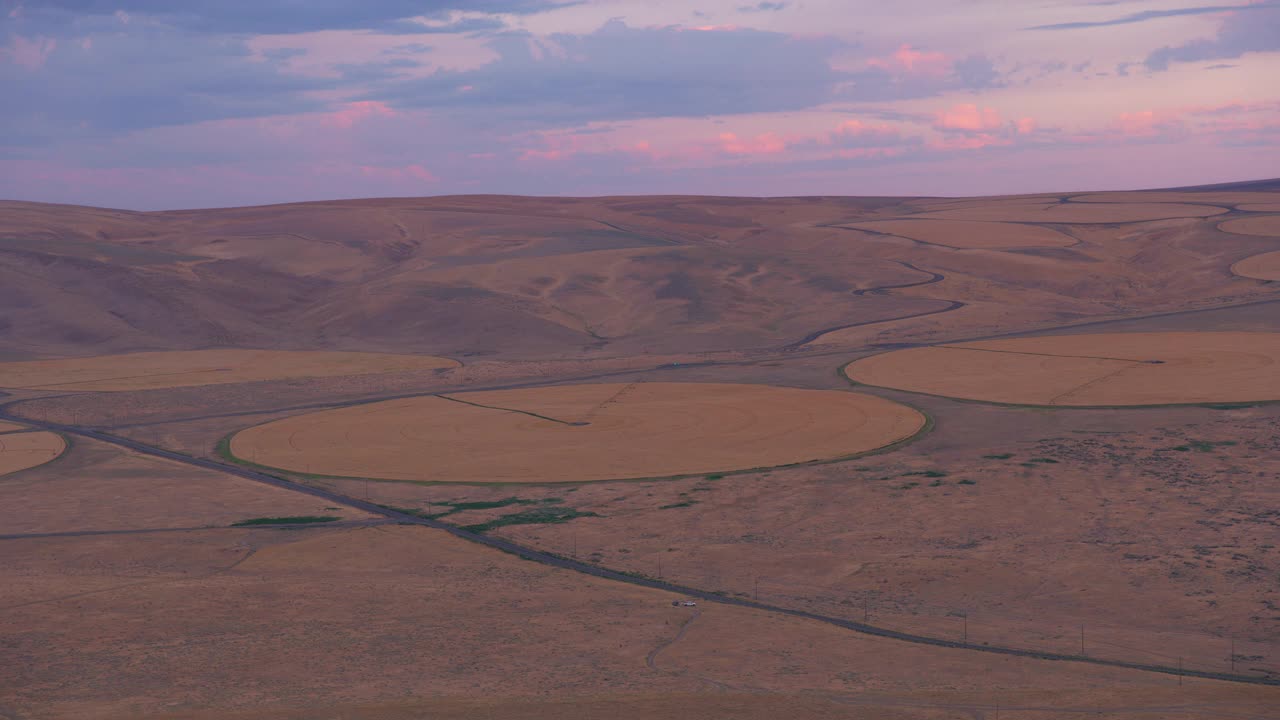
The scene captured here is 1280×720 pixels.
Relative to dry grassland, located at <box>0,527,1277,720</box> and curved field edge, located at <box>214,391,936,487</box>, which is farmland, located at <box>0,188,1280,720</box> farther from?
curved field edge, located at <box>214,391,936,487</box>

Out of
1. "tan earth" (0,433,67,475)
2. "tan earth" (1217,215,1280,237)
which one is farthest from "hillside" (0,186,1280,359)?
"tan earth" (0,433,67,475)

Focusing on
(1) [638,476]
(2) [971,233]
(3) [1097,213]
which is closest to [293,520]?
(1) [638,476]

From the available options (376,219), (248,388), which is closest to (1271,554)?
(248,388)

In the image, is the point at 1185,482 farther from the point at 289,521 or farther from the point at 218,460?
the point at 218,460

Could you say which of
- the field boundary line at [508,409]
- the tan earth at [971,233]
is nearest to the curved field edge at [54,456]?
the field boundary line at [508,409]

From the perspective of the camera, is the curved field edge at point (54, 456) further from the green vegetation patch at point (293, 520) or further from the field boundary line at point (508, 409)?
the field boundary line at point (508, 409)

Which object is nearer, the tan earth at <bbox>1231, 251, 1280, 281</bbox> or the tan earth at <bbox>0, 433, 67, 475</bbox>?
the tan earth at <bbox>0, 433, 67, 475</bbox>
